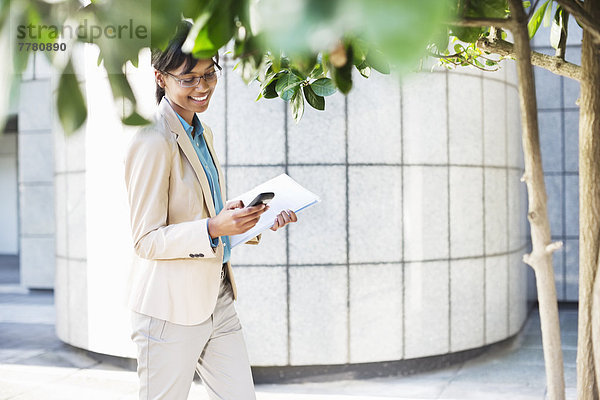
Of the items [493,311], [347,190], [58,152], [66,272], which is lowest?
[493,311]

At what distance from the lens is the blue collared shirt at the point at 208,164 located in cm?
231

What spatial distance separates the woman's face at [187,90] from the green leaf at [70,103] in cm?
160

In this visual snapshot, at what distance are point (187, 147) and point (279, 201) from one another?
452mm

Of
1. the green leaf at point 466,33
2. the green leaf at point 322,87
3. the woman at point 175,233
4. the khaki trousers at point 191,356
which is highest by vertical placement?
the green leaf at point 466,33

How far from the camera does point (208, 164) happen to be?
94.1 inches

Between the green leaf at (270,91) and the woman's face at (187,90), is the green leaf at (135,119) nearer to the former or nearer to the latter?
the green leaf at (270,91)

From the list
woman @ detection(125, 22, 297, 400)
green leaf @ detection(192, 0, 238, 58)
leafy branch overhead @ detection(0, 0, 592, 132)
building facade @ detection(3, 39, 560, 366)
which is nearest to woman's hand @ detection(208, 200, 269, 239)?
woman @ detection(125, 22, 297, 400)

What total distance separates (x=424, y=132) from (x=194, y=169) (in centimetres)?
326

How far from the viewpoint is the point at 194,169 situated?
2186 millimetres

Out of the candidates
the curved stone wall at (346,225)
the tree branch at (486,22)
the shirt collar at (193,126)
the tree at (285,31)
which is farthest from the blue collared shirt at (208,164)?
the curved stone wall at (346,225)

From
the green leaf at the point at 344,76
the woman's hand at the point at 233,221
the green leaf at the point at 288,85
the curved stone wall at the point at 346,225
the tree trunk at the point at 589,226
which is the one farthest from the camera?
the curved stone wall at the point at 346,225

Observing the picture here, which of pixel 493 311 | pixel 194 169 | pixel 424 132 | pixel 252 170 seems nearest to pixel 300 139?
pixel 252 170

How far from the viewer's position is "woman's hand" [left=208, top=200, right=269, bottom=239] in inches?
80.7

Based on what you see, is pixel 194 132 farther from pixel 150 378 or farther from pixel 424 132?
pixel 424 132
